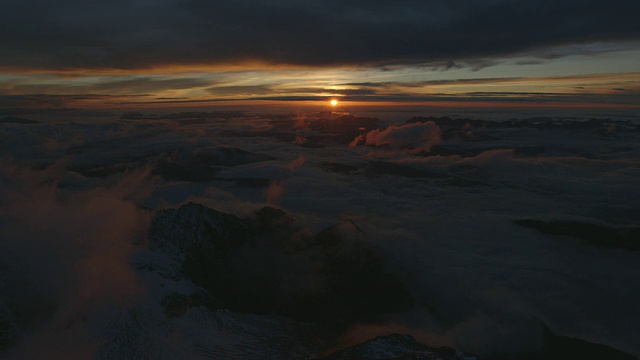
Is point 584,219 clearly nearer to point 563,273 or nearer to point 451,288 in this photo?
point 563,273

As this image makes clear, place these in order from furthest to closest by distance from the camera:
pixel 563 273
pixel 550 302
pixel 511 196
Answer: pixel 511 196 → pixel 563 273 → pixel 550 302

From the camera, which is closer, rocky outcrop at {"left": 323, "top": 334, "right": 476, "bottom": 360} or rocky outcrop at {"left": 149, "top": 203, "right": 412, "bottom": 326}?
rocky outcrop at {"left": 323, "top": 334, "right": 476, "bottom": 360}

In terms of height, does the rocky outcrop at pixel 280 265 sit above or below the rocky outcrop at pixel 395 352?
above

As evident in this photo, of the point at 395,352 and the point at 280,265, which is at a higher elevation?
the point at 280,265

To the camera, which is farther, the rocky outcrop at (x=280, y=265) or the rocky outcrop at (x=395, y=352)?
the rocky outcrop at (x=280, y=265)

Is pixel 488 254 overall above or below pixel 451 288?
above

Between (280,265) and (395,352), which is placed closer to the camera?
(395,352)

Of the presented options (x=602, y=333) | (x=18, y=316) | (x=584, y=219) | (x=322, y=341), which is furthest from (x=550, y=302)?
(x=18, y=316)

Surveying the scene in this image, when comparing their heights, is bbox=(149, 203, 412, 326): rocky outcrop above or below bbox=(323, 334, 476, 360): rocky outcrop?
above

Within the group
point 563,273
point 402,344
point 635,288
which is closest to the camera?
point 402,344

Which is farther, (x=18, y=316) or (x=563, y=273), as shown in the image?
(x=563, y=273)

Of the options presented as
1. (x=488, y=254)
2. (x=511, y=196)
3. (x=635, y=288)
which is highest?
(x=511, y=196)
